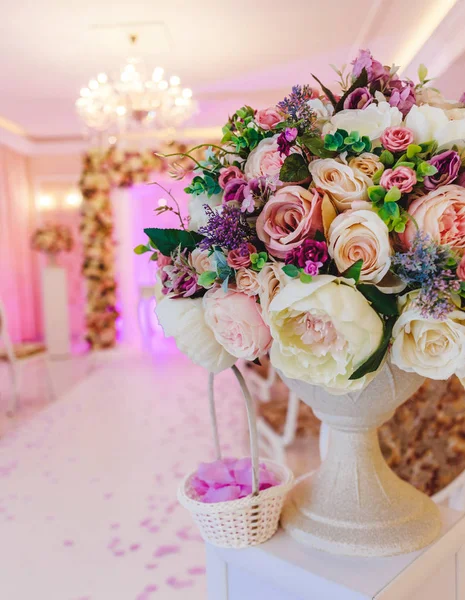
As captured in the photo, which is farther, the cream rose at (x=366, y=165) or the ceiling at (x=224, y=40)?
the ceiling at (x=224, y=40)

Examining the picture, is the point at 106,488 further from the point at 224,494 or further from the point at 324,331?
the point at 324,331

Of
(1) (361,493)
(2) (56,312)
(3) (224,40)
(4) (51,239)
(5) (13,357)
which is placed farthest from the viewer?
(2) (56,312)

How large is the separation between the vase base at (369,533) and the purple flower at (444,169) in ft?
1.67

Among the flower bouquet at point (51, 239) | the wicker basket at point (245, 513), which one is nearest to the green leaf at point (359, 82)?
the wicker basket at point (245, 513)

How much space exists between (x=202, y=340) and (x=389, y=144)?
1.21ft

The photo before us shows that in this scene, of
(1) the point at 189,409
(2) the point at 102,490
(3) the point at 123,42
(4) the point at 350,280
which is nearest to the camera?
(4) the point at 350,280

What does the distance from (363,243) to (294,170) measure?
137 mm

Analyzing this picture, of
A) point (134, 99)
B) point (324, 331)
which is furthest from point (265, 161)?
point (134, 99)

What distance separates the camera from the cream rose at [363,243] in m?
0.69

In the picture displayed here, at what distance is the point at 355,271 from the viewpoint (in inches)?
26.7

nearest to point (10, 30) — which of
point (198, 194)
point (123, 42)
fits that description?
point (123, 42)

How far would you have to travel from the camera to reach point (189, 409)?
174 inches

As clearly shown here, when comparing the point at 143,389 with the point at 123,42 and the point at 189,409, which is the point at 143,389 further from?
the point at 123,42

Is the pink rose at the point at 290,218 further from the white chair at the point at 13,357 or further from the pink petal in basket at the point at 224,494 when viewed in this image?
the white chair at the point at 13,357
